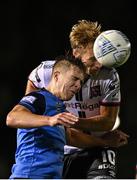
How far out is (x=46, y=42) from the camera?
8.87 m

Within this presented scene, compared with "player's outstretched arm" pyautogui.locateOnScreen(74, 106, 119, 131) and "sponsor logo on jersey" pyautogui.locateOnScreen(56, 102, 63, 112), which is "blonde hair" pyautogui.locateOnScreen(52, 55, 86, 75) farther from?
"player's outstretched arm" pyautogui.locateOnScreen(74, 106, 119, 131)

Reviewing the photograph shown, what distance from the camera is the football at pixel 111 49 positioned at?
180 inches

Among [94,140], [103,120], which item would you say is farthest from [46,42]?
[103,120]

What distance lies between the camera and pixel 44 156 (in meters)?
3.79

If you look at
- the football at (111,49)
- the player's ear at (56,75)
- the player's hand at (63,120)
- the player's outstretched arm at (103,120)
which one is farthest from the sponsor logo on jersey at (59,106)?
the football at (111,49)

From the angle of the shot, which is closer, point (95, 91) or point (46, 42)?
point (95, 91)

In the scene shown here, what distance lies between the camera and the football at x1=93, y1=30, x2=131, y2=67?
456 cm

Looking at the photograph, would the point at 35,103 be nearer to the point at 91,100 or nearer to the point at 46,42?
the point at 91,100

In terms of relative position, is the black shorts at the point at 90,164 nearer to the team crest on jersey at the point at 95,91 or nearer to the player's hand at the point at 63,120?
the team crest on jersey at the point at 95,91

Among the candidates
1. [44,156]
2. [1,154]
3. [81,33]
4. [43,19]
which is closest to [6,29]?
[43,19]

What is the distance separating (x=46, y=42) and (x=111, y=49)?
4.35m

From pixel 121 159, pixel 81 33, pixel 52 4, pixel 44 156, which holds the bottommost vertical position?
pixel 121 159

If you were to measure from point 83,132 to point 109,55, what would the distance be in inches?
24.8

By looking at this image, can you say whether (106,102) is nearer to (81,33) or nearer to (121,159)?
(81,33)
